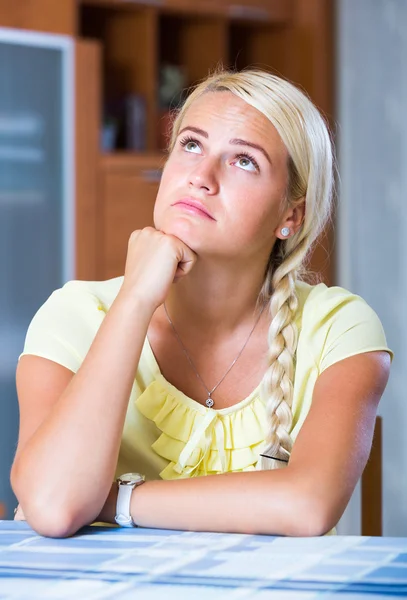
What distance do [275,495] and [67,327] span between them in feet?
1.60

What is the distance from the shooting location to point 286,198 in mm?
1631

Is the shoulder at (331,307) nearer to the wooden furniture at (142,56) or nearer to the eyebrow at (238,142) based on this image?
the eyebrow at (238,142)

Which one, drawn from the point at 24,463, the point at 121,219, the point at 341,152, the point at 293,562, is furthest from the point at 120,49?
the point at 293,562

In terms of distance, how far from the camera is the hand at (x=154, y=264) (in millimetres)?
1387

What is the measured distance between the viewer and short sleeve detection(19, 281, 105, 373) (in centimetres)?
146

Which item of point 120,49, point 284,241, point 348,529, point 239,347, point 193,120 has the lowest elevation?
point 348,529

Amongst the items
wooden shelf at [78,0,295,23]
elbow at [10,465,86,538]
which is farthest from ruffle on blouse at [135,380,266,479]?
wooden shelf at [78,0,295,23]

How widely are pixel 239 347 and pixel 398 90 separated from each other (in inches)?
92.1

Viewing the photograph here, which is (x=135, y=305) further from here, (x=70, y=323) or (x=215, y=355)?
(x=215, y=355)

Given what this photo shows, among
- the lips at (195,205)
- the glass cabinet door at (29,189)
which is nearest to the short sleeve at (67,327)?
the lips at (195,205)

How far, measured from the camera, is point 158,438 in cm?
156

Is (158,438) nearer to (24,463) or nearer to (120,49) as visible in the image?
(24,463)

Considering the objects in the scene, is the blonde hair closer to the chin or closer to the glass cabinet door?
the chin

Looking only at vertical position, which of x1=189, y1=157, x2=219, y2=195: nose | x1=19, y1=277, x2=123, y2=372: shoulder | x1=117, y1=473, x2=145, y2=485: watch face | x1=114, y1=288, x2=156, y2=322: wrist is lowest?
x1=117, y1=473, x2=145, y2=485: watch face
